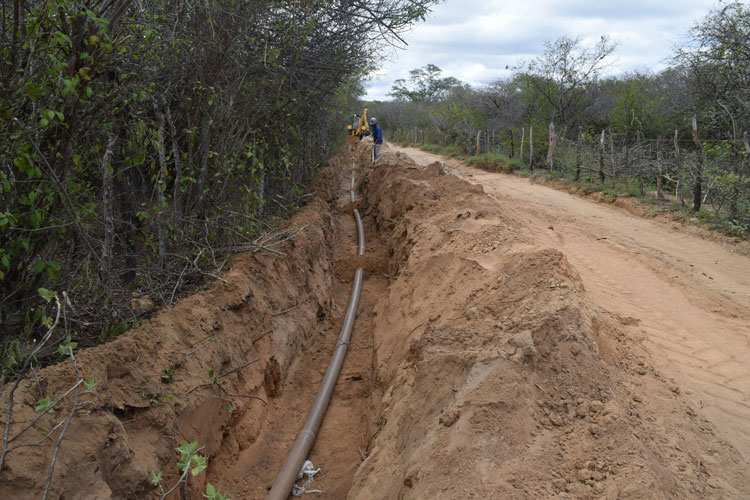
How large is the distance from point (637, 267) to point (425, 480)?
5.44 meters

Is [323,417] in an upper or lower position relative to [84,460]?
lower

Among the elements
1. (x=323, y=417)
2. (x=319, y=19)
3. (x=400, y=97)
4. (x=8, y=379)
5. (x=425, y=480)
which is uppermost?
(x=400, y=97)

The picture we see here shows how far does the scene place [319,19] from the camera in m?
6.71

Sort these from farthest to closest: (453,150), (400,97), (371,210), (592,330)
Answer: (400,97), (453,150), (371,210), (592,330)

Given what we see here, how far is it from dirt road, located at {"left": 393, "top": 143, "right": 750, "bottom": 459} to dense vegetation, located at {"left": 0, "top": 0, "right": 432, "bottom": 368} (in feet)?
12.8

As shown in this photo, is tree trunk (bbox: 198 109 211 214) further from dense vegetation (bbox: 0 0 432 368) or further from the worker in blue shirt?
the worker in blue shirt

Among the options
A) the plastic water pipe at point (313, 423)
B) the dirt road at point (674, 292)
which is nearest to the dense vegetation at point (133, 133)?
the plastic water pipe at point (313, 423)

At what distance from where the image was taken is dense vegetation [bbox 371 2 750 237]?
396 inches

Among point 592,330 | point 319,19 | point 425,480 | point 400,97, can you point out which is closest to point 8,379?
point 425,480

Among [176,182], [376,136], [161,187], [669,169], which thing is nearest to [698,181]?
[669,169]

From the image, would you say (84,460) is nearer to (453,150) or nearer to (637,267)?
(637,267)

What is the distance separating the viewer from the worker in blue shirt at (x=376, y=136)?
13.7 m

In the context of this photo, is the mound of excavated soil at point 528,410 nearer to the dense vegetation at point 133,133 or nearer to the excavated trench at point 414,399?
the excavated trench at point 414,399

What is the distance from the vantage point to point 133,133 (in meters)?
4.53
